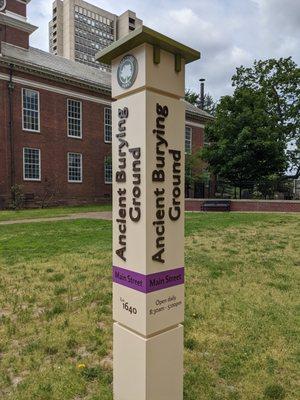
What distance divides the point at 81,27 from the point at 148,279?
111923mm

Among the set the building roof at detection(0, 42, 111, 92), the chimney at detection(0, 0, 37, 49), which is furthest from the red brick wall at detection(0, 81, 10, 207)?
→ the chimney at detection(0, 0, 37, 49)

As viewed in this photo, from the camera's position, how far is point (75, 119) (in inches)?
1125

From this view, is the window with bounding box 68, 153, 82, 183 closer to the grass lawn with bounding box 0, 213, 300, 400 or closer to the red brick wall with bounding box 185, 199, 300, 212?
the red brick wall with bounding box 185, 199, 300, 212

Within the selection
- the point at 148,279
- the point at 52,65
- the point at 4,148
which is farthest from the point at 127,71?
the point at 52,65

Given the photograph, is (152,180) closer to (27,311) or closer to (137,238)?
(137,238)

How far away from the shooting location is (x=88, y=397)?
2.91 meters

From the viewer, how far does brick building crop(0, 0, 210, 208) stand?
2458cm

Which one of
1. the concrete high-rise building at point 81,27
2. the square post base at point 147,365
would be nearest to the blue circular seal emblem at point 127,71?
the square post base at point 147,365

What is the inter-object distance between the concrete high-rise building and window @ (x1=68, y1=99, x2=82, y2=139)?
2957 inches

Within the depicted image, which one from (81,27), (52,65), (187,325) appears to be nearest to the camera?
(187,325)

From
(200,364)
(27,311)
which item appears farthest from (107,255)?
(200,364)

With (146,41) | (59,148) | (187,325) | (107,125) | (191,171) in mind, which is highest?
(107,125)

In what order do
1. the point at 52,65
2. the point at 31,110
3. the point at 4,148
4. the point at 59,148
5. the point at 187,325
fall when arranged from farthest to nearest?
1. the point at 52,65
2. the point at 59,148
3. the point at 31,110
4. the point at 4,148
5. the point at 187,325

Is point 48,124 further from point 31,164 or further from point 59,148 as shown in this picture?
point 31,164
